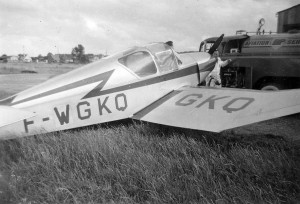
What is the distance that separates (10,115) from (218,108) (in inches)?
116

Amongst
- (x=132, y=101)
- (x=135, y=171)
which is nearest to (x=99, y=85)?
(x=132, y=101)

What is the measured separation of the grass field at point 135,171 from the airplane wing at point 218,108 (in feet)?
1.20

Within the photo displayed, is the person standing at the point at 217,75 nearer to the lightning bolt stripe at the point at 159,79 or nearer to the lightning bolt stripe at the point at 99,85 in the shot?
the lightning bolt stripe at the point at 159,79

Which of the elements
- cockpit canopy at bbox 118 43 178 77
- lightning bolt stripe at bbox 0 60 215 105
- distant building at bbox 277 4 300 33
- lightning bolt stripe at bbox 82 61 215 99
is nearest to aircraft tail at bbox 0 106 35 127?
lightning bolt stripe at bbox 0 60 215 105

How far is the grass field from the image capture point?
297 centimetres

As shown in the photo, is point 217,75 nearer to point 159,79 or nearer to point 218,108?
point 159,79

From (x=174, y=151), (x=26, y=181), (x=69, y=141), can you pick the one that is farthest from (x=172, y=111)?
(x=26, y=181)

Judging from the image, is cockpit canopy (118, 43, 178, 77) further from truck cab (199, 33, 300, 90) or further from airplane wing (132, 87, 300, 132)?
truck cab (199, 33, 300, 90)

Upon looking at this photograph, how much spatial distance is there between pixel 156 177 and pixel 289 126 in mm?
4862

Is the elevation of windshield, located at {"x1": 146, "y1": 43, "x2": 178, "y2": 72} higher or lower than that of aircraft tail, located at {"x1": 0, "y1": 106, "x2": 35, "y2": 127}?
higher

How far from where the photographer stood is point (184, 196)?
9.53 feet

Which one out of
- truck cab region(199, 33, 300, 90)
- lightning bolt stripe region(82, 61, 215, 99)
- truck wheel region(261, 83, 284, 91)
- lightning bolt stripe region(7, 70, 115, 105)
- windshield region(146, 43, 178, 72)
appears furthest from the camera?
truck wheel region(261, 83, 284, 91)

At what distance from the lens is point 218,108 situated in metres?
4.32

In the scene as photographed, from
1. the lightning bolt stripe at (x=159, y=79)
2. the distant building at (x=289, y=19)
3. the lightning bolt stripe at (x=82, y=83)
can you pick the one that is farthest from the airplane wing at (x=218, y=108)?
the distant building at (x=289, y=19)
